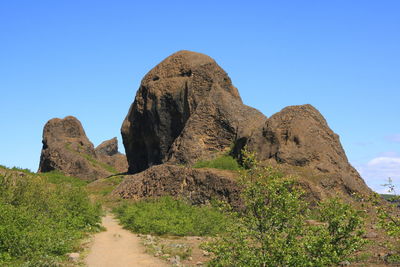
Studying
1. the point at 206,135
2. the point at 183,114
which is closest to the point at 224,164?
the point at 206,135

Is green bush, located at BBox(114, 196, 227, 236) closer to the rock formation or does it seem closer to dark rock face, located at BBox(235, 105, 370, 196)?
the rock formation

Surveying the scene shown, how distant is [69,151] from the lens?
154ft

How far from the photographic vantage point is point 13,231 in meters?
12.3

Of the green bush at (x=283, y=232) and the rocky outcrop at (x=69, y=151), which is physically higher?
the rocky outcrop at (x=69, y=151)

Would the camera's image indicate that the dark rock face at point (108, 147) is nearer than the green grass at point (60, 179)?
No

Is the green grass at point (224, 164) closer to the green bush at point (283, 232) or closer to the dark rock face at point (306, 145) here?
the dark rock face at point (306, 145)

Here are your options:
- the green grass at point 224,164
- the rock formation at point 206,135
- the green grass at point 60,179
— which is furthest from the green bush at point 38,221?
the green grass at point 60,179

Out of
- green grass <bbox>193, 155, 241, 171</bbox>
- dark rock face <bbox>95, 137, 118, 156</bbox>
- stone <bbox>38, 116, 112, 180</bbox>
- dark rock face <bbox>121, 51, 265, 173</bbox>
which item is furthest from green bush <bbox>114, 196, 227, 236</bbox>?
dark rock face <bbox>95, 137, 118, 156</bbox>

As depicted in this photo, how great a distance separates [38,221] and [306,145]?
13540mm

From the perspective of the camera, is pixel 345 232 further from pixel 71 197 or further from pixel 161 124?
pixel 161 124

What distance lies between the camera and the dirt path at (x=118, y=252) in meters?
12.9

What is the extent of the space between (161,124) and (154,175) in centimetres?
1145

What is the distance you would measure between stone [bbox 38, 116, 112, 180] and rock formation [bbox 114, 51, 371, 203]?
668 centimetres

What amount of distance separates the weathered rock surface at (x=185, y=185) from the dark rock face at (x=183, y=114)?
13.5ft
